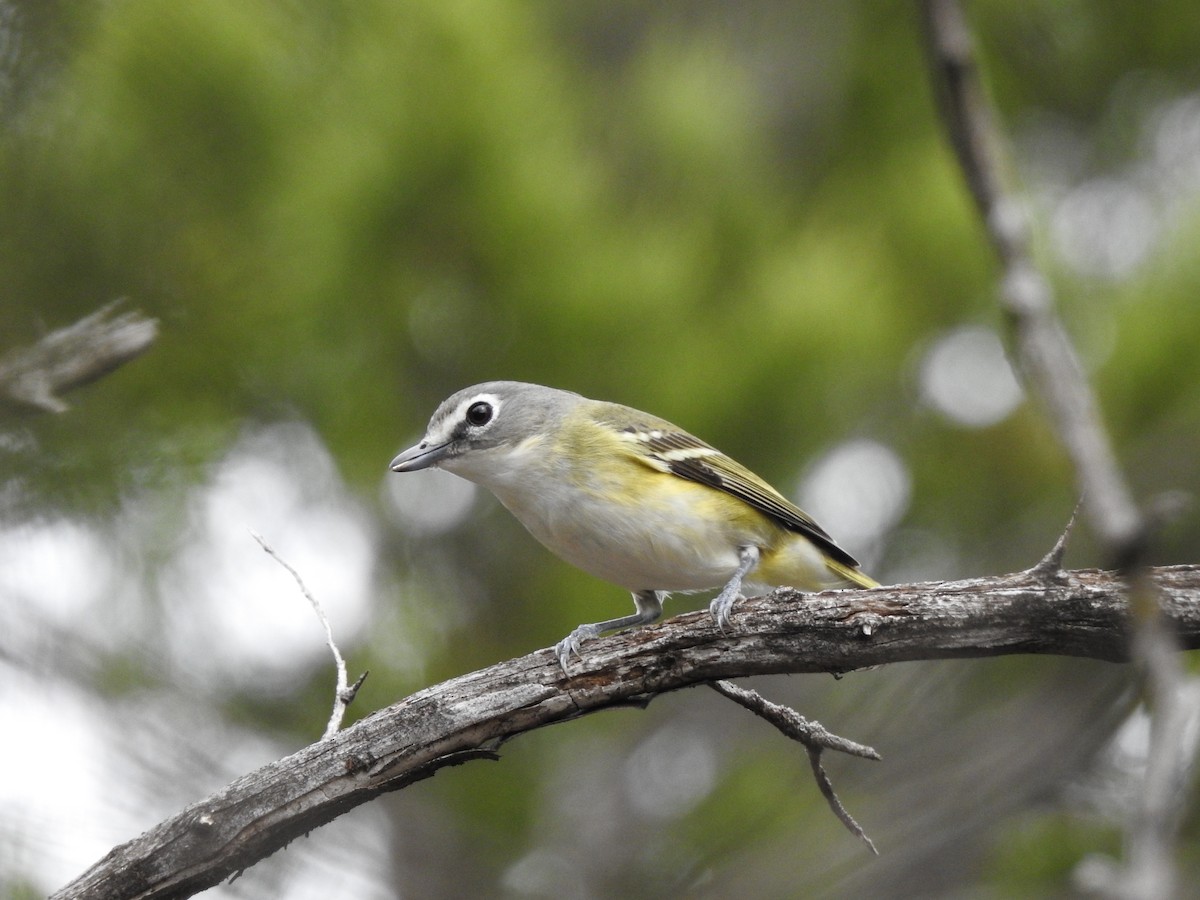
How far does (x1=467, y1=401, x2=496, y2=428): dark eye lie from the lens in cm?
374

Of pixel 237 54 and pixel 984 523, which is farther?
pixel 984 523

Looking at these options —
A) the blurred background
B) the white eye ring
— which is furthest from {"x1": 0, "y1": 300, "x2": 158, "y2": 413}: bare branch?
the white eye ring

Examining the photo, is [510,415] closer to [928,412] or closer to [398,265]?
[398,265]

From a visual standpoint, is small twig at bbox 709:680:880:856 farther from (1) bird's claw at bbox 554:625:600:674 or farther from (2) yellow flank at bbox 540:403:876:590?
(2) yellow flank at bbox 540:403:876:590

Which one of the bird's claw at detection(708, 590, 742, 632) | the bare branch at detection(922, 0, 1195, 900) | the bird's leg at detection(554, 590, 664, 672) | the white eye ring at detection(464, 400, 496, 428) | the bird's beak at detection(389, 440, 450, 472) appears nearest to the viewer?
the bare branch at detection(922, 0, 1195, 900)

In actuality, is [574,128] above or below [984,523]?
above

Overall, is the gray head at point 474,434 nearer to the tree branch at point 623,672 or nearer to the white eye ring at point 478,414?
the white eye ring at point 478,414

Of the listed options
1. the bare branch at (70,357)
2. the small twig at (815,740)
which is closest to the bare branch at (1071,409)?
the small twig at (815,740)

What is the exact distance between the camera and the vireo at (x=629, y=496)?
349 cm

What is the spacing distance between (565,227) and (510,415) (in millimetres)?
819

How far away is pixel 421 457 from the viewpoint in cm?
364

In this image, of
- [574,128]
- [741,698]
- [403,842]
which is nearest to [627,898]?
[403,842]

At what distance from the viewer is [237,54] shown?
375cm

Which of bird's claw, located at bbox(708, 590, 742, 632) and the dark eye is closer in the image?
bird's claw, located at bbox(708, 590, 742, 632)
